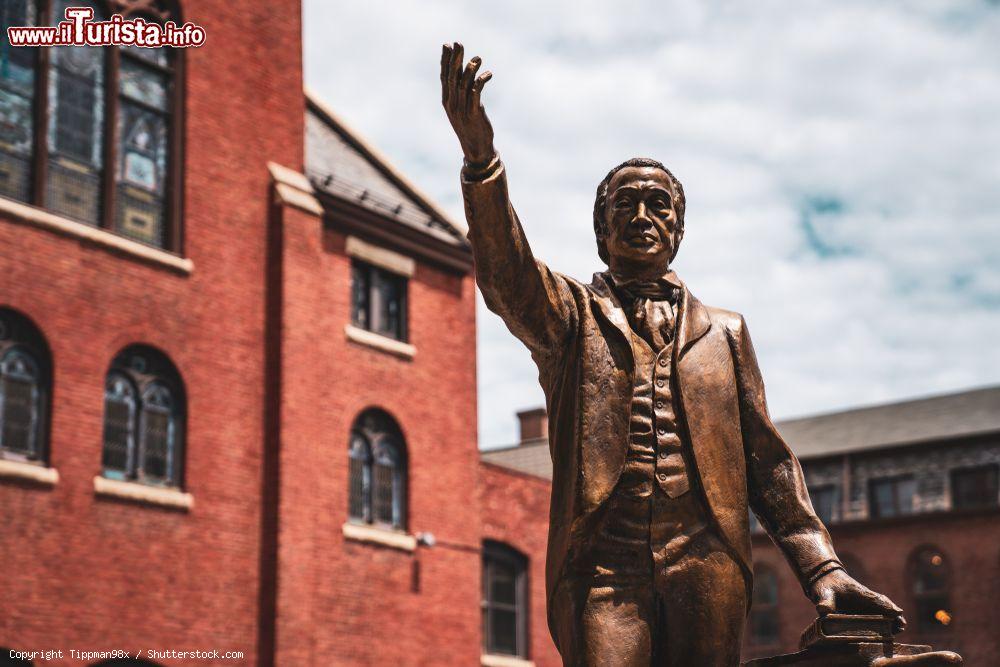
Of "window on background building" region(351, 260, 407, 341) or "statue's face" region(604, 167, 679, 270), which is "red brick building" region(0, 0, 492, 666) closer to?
"window on background building" region(351, 260, 407, 341)

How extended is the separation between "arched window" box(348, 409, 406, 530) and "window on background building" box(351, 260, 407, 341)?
5.19 feet

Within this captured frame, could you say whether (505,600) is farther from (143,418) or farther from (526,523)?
(143,418)

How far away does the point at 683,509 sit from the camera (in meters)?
4.36

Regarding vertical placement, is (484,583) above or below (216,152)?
below

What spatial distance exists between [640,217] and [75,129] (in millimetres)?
16780

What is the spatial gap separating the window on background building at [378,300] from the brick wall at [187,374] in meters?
2.24

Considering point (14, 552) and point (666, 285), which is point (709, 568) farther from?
point (14, 552)

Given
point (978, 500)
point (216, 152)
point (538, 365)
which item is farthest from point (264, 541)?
point (978, 500)

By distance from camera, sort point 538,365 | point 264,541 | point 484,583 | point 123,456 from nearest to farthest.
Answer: point 538,365 < point 123,456 < point 264,541 < point 484,583

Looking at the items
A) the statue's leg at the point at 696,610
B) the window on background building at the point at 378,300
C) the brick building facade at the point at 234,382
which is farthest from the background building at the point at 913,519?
the statue's leg at the point at 696,610

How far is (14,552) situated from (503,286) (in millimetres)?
14895

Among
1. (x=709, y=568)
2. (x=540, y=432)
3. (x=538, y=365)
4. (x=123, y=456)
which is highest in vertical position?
(x=540, y=432)

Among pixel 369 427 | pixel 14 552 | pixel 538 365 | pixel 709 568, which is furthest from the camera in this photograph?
pixel 369 427

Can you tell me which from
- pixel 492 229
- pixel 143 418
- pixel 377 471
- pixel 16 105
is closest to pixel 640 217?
pixel 492 229
